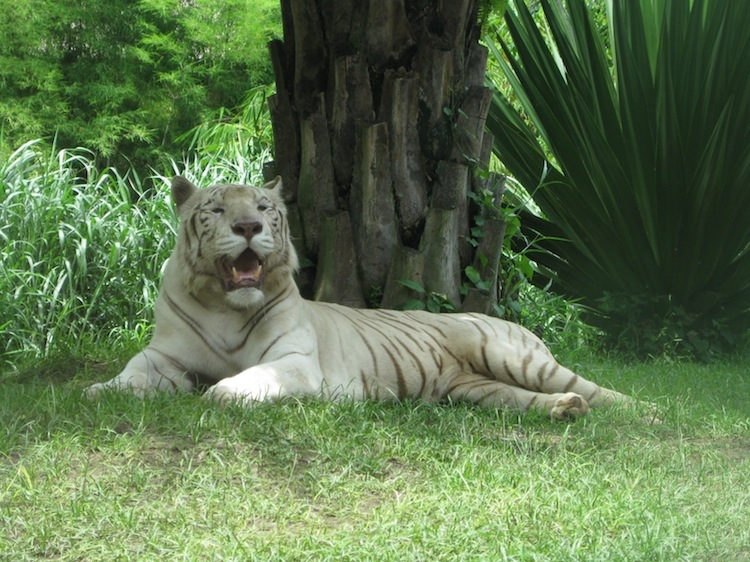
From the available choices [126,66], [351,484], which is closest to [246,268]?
[351,484]

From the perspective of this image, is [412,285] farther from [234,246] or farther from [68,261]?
[68,261]

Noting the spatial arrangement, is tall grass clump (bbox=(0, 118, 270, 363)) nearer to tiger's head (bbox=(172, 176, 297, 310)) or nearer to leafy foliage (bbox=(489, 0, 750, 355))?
tiger's head (bbox=(172, 176, 297, 310))

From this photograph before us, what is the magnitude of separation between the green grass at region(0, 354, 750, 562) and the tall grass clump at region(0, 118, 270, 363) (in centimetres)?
231

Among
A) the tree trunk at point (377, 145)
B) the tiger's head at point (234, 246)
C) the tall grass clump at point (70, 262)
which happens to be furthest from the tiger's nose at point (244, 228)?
the tall grass clump at point (70, 262)

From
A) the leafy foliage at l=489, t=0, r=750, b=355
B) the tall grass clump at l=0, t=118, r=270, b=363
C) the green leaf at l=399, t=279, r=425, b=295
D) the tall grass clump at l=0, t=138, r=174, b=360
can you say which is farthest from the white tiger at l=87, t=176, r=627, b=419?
the leafy foliage at l=489, t=0, r=750, b=355

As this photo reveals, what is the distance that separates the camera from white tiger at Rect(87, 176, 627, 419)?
4266 millimetres

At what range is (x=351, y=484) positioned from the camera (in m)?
3.10

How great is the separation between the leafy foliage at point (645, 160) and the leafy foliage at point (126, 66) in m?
8.44

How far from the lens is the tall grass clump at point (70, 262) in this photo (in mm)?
6289

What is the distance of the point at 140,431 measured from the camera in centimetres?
330

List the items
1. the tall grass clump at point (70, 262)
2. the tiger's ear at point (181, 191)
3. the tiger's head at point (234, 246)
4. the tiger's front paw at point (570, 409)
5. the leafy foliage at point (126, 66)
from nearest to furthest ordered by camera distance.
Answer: the tiger's front paw at point (570, 409) → the tiger's head at point (234, 246) → the tiger's ear at point (181, 191) → the tall grass clump at point (70, 262) → the leafy foliage at point (126, 66)

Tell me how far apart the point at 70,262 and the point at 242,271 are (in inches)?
112

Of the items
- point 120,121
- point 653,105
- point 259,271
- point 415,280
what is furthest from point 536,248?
point 120,121

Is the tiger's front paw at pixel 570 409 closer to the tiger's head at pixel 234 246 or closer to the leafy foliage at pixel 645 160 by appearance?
the tiger's head at pixel 234 246
